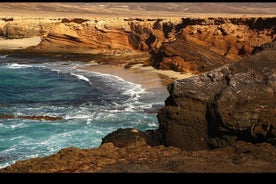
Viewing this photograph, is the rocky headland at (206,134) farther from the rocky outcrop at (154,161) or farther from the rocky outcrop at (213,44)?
the rocky outcrop at (213,44)

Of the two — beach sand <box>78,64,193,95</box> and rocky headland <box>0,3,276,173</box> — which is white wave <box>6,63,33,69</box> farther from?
rocky headland <box>0,3,276,173</box>

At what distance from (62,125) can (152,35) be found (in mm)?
28571

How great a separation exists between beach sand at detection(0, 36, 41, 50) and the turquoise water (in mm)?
16905

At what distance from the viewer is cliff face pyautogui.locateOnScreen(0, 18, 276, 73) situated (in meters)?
31.2

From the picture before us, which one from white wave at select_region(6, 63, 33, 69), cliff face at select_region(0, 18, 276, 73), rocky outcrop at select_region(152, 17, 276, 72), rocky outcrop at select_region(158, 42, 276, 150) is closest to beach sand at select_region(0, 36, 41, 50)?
cliff face at select_region(0, 18, 276, 73)

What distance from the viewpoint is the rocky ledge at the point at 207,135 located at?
7.89 meters

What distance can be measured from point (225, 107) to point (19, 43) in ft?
154

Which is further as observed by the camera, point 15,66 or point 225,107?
point 15,66

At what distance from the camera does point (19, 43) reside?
53031mm

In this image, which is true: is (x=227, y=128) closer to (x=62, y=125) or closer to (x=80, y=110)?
(x=62, y=125)

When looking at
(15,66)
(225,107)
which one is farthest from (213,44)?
(225,107)

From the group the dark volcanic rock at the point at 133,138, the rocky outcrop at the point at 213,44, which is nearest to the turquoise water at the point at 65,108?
the dark volcanic rock at the point at 133,138

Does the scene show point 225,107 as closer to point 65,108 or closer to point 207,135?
point 207,135

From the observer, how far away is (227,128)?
9734mm
